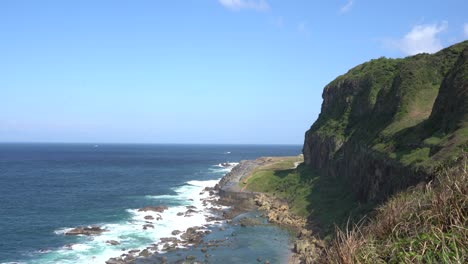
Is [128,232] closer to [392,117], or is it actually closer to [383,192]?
[383,192]

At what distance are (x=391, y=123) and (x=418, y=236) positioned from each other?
4884 centimetres

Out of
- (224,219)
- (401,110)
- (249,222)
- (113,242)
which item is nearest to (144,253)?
(113,242)

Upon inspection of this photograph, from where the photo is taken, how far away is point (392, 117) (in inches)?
2272

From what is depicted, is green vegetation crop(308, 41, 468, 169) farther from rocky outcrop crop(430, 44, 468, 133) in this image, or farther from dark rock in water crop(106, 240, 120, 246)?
dark rock in water crop(106, 240, 120, 246)

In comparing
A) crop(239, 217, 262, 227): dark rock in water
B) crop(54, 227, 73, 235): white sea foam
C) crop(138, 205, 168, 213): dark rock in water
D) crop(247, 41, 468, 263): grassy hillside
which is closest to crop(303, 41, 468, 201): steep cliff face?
crop(247, 41, 468, 263): grassy hillside

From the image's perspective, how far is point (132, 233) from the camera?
5609 cm

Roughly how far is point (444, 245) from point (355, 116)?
74484mm

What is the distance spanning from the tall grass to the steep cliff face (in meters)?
23.3

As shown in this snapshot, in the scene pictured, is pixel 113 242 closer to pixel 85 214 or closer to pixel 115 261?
pixel 115 261

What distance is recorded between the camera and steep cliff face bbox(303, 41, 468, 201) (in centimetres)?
3872

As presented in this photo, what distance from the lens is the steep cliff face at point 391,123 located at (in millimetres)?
38719

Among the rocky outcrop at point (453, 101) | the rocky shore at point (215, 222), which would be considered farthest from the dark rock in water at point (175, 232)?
the rocky outcrop at point (453, 101)

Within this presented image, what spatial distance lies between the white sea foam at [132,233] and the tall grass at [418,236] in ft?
131

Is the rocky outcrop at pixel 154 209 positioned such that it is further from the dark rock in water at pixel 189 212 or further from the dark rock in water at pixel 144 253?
the dark rock in water at pixel 144 253
